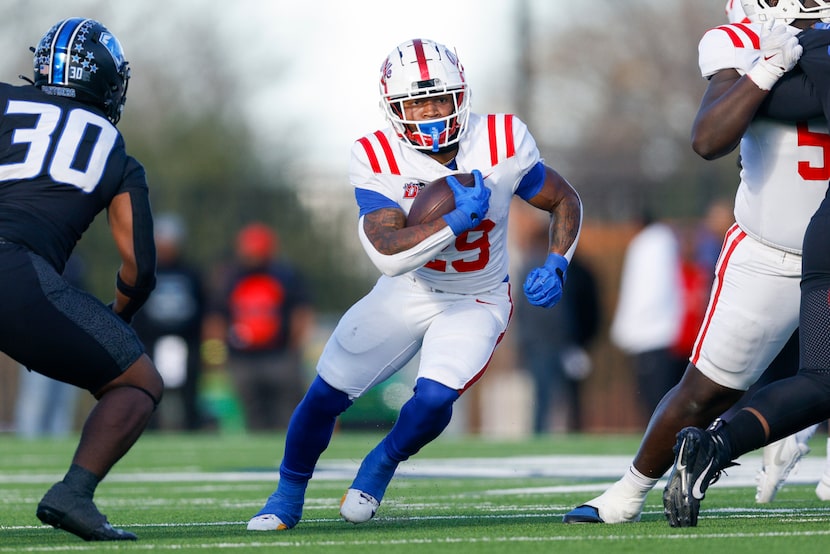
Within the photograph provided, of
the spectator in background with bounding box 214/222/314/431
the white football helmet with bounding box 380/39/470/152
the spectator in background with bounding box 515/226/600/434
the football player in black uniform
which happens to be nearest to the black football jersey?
the football player in black uniform

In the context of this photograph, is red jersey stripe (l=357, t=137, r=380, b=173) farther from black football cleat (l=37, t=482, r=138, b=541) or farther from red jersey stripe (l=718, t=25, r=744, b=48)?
black football cleat (l=37, t=482, r=138, b=541)

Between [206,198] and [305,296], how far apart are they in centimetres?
441

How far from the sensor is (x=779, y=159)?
186 inches

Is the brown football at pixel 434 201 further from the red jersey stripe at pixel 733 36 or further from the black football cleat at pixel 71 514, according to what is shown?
the black football cleat at pixel 71 514

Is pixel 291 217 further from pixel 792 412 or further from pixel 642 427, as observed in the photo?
pixel 792 412

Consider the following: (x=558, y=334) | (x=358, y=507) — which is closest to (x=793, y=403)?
(x=358, y=507)

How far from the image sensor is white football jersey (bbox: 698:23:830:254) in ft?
15.3

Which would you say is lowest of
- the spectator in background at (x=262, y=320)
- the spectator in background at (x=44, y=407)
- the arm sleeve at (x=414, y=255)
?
the spectator in background at (x=44, y=407)

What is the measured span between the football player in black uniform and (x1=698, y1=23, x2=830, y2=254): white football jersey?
2032 mm

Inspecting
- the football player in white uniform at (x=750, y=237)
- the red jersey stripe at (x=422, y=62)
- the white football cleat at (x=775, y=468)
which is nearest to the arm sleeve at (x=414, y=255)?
the red jersey stripe at (x=422, y=62)

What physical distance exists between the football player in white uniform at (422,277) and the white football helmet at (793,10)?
0.99 m

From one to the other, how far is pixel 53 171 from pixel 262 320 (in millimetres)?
7673

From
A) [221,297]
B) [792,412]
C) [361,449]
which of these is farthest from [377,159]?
[221,297]

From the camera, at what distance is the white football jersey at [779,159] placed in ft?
15.3
